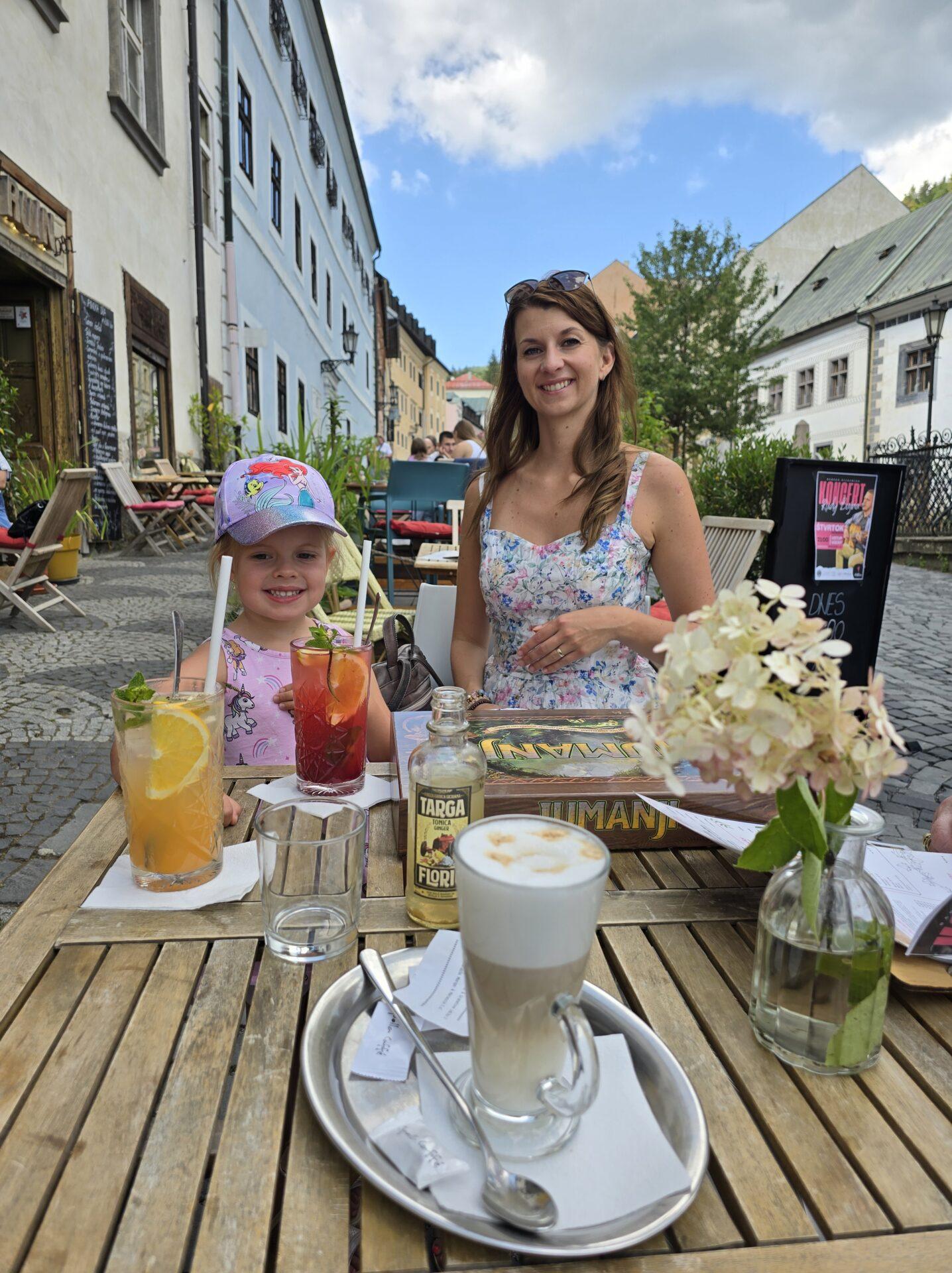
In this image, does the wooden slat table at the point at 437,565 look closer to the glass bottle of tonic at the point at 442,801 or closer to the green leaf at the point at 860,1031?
the glass bottle of tonic at the point at 442,801

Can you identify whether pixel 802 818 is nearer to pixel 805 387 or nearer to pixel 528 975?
pixel 528 975

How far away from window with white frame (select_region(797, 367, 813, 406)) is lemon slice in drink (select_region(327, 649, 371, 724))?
28005 mm

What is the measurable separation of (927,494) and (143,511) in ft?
38.2

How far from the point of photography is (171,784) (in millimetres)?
975

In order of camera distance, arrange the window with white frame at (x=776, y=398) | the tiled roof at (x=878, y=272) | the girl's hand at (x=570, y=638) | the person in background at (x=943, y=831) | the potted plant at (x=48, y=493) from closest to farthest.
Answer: the person in background at (x=943, y=831), the girl's hand at (x=570, y=638), the potted plant at (x=48, y=493), the tiled roof at (x=878, y=272), the window with white frame at (x=776, y=398)

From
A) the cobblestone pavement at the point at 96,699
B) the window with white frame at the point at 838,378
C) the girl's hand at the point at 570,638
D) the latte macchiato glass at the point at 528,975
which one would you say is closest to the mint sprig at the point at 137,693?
the latte macchiato glass at the point at 528,975

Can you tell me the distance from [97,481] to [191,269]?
13.8 feet

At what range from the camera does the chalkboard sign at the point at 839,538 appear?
3885 millimetres

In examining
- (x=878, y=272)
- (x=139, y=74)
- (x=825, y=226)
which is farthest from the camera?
(x=825, y=226)

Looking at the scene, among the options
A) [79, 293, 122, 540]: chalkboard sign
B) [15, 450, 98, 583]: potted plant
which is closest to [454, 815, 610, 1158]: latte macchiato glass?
[15, 450, 98, 583]: potted plant

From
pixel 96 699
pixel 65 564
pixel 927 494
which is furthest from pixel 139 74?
pixel 927 494

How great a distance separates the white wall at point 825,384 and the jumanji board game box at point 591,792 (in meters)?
22.8

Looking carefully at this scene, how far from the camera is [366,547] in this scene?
1.52 metres

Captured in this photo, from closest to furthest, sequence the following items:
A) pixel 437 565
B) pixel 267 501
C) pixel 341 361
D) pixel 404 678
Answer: pixel 267 501, pixel 404 678, pixel 437 565, pixel 341 361
